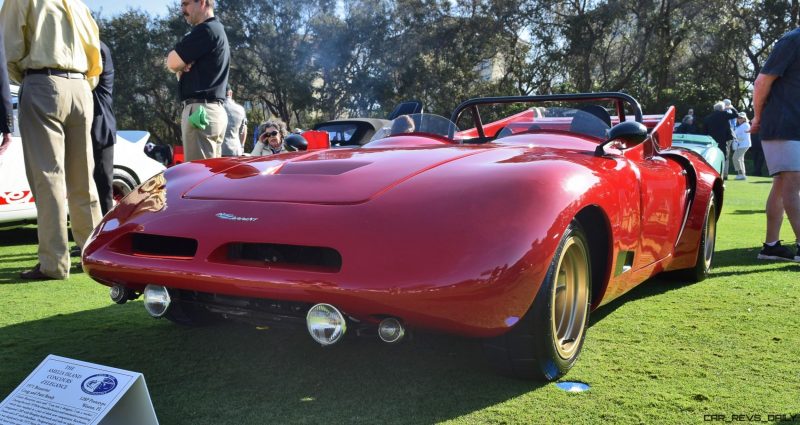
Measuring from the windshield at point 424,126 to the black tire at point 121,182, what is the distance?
139 inches

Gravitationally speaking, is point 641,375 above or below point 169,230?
below

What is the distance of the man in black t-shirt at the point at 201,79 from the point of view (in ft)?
15.3

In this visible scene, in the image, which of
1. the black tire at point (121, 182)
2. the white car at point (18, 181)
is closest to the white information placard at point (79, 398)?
the white car at point (18, 181)

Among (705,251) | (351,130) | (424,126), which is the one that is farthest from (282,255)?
(351,130)

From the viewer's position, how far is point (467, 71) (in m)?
32.3

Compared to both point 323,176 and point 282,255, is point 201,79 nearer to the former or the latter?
point 323,176

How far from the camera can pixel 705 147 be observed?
380 inches

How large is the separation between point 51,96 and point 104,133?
1.19 metres

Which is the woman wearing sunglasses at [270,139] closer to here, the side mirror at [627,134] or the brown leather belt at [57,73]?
the brown leather belt at [57,73]

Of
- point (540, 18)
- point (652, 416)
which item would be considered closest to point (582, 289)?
point (652, 416)

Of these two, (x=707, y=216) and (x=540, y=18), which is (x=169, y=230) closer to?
(x=707, y=216)

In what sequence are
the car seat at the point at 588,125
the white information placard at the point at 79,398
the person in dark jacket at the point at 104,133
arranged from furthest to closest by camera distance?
the person in dark jacket at the point at 104,133, the car seat at the point at 588,125, the white information placard at the point at 79,398

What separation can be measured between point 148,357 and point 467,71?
30.8m

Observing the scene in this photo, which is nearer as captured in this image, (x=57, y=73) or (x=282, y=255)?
(x=282, y=255)
